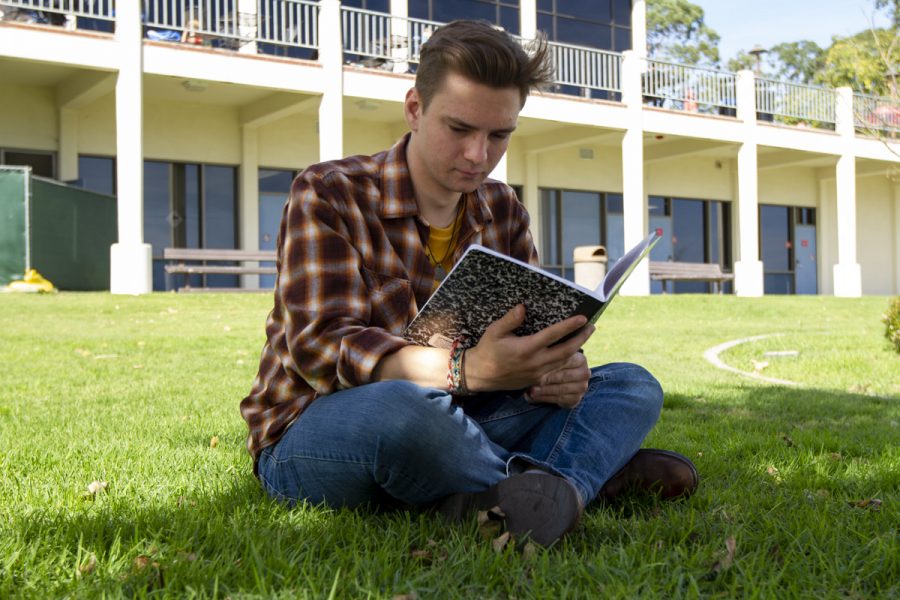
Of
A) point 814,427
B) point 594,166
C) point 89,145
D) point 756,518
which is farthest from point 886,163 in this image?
point 756,518

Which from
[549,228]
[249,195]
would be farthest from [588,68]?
[249,195]

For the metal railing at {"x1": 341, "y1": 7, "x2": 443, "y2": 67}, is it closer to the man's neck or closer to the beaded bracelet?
the man's neck

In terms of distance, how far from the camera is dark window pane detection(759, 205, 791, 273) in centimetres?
2627

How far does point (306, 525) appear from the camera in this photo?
2361 millimetres

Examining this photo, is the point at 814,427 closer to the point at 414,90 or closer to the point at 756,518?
the point at 756,518

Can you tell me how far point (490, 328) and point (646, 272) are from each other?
58.9 ft

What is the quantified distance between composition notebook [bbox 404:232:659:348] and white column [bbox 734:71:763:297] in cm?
2021

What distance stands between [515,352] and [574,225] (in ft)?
69.2

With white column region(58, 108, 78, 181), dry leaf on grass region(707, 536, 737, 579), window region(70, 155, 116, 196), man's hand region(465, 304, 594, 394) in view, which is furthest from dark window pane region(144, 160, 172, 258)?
dry leaf on grass region(707, 536, 737, 579)

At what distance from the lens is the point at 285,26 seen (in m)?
17.8

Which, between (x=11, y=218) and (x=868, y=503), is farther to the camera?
(x=11, y=218)

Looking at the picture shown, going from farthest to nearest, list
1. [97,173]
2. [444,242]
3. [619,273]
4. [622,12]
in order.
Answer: [622,12] → [97,173] → [444,242] → [619,273]

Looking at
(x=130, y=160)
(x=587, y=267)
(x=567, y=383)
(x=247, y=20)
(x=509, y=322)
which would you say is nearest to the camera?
(x=509, y=322)

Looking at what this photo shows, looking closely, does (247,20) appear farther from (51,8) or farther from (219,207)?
(219,207)
